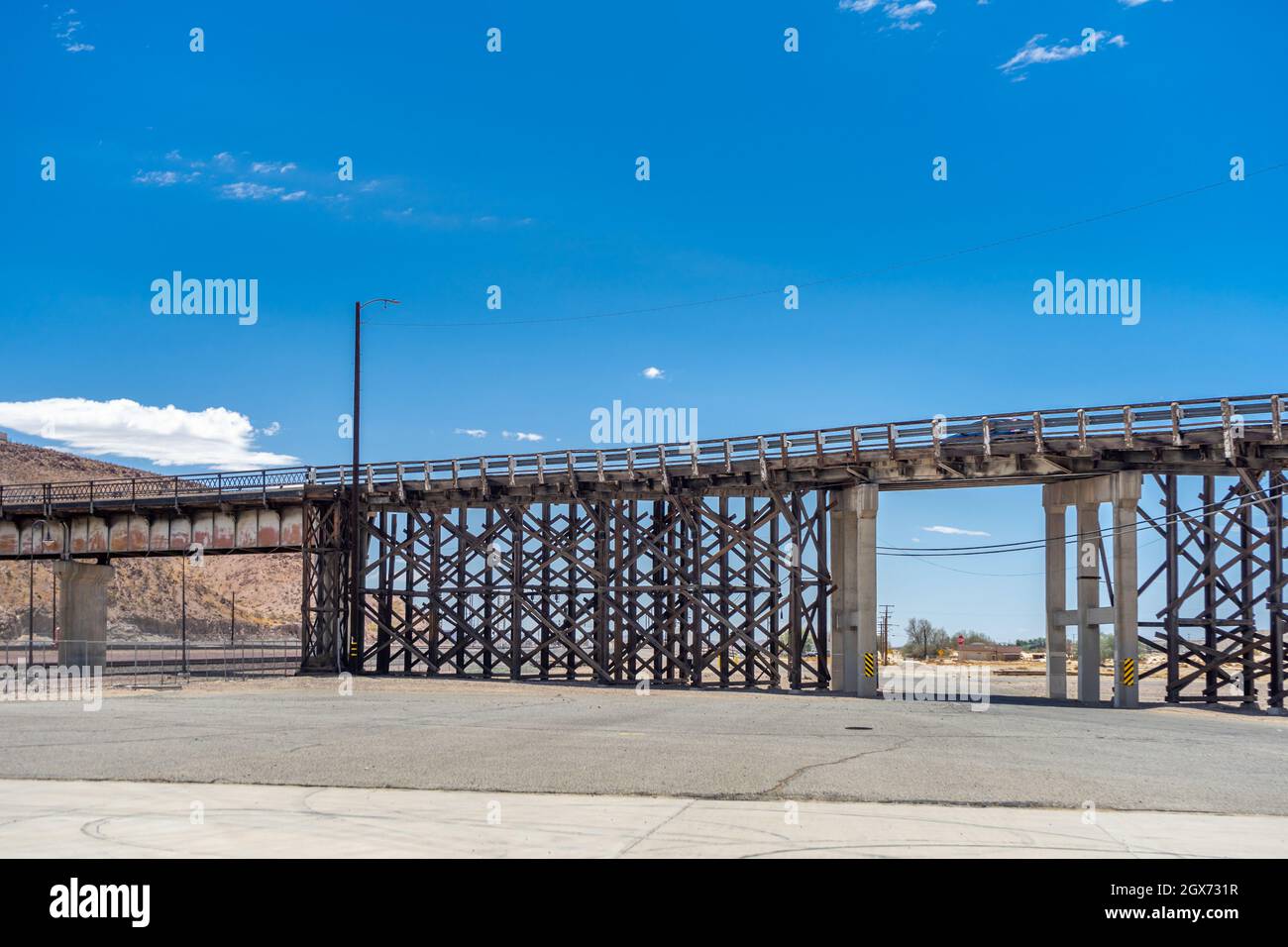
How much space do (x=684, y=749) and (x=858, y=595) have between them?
64.5ft

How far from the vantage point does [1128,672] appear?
1224 inches

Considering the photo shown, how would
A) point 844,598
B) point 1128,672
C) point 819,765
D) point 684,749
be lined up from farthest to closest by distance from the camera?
point 844,598 < point 1128,672 < point 684,749 < point 819,765

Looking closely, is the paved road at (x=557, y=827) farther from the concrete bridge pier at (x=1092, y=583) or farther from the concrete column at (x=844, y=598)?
the concrete column at (x=844, y=598)

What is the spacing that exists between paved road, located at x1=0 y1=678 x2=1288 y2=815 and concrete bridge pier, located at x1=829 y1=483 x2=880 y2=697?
19.9ft

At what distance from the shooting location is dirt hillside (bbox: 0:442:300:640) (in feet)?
339

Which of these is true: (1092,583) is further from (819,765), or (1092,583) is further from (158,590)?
(158,590)

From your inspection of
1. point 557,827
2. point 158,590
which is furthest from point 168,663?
point 158,590

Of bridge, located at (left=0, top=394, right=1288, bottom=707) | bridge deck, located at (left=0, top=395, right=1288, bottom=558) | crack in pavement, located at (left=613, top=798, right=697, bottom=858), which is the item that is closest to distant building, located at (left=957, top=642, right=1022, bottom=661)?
bridge, located at (left=0, top=394, right=1288, bottom=707)

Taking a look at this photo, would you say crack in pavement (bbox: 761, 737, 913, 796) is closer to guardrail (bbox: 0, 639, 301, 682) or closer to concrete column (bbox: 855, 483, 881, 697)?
concrete column (bbox: 855, 483, 881, 697)

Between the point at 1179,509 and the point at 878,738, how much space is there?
707 inches
